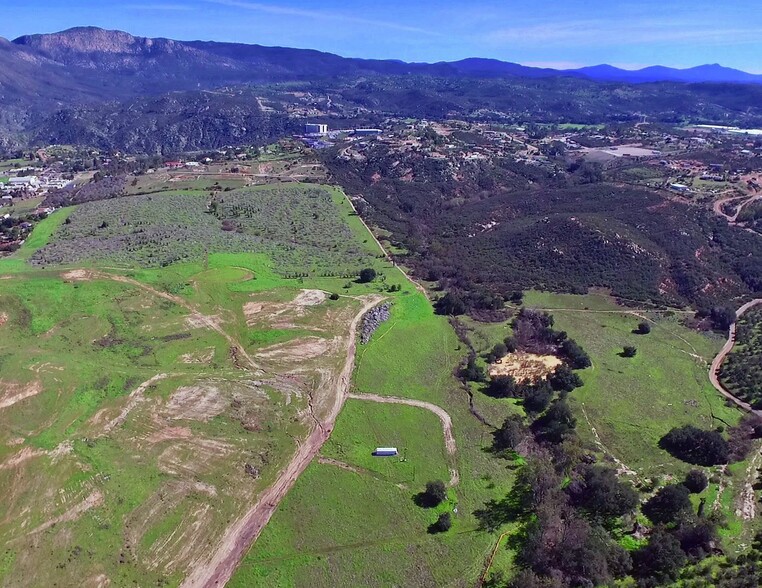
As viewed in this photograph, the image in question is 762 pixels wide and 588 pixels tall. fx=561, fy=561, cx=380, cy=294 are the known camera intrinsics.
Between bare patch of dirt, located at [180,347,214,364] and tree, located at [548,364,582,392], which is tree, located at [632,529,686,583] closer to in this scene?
tree, located at [548,364,582,392]

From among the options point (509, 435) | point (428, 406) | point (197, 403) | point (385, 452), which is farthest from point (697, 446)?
point (197, 403)

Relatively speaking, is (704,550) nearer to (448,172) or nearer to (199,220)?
(199,220)

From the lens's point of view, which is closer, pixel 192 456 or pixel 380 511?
pixel 380 511

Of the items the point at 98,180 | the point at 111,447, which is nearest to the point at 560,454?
the point at 111,447

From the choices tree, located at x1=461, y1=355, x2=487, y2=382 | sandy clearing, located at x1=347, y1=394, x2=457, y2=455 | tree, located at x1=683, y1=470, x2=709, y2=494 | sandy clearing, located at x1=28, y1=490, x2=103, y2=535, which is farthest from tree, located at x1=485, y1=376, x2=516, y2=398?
sandy clearing, located at x1=28, y1=490, x2=103, y2=535

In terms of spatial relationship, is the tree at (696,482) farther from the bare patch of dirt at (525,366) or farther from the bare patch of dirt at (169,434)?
the bare patch of dirt at (169,434)

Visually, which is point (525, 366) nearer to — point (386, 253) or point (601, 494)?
point (601, 494)
